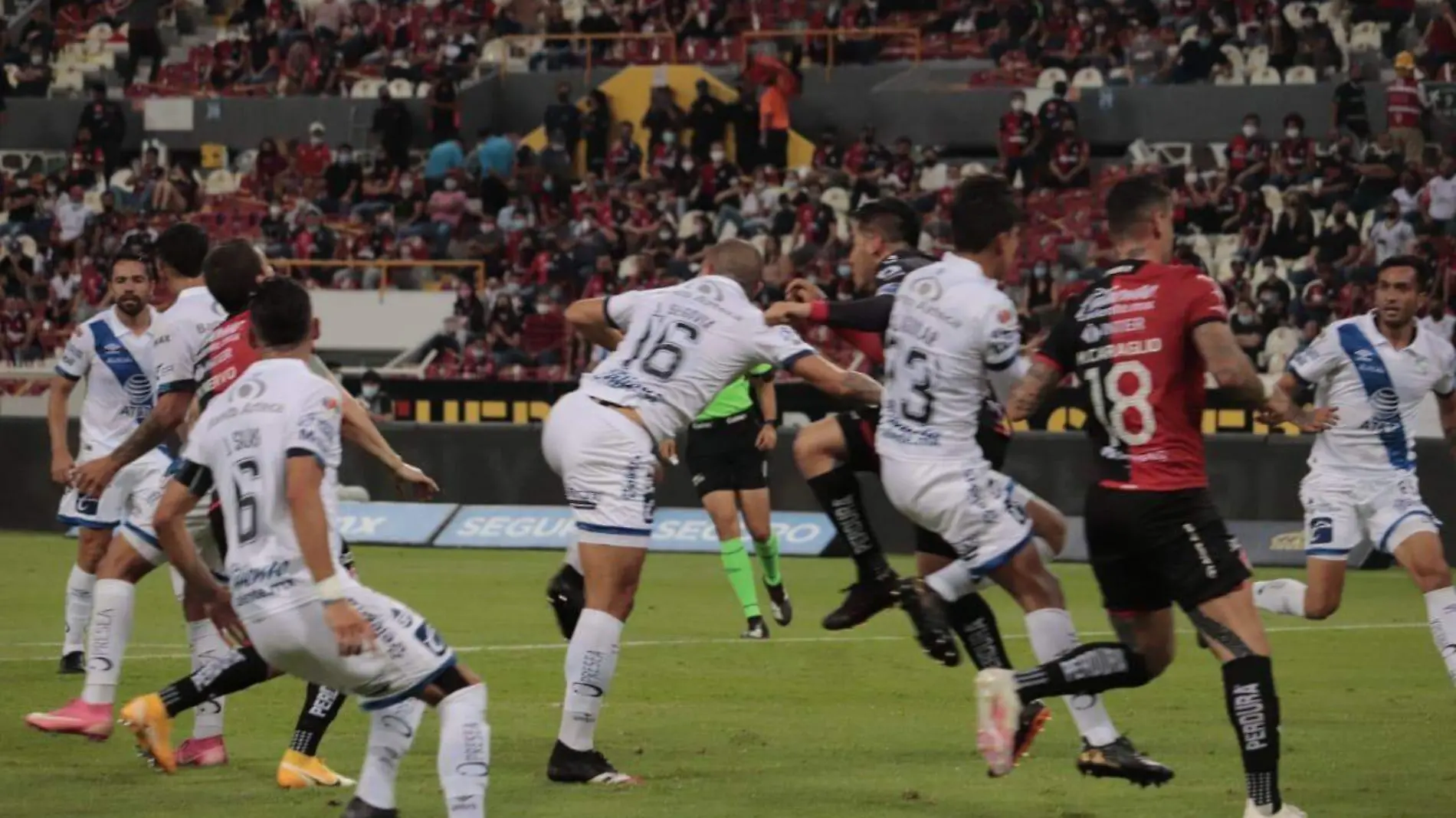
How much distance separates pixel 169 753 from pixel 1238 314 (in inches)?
741

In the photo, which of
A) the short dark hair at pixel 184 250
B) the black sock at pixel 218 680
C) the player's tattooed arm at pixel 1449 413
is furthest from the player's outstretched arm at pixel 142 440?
the player's tattooed arm at pixel 1449 413

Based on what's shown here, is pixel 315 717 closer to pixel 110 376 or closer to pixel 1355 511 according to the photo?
pixel 110 376

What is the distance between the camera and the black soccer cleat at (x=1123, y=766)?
841cm

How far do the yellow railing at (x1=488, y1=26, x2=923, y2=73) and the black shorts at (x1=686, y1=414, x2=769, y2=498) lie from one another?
21.9 metres

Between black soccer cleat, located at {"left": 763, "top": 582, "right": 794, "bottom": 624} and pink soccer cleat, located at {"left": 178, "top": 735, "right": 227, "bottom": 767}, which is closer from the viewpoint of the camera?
pink soccer cleat, located at {"left": 178, "top": 735, "right": 227, "bottom": 767}

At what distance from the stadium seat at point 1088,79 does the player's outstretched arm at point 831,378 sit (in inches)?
989

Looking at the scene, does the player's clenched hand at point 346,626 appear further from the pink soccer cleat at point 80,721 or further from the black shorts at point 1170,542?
the pink soccer cleat at point 80,721

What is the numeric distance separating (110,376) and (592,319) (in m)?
3.75

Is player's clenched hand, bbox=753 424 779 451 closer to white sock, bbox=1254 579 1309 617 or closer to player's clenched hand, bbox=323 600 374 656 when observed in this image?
white sock, bbox=1254 579 1309 617

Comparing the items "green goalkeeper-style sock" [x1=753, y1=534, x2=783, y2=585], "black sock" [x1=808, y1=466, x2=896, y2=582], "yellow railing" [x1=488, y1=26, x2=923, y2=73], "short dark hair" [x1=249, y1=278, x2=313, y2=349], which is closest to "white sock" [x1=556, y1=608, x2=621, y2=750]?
"black sock" [x1=808, y1=466, x2=896, y2=582]

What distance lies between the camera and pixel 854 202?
31.4m

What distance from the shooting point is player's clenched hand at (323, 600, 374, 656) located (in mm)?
6871

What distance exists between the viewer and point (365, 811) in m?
7.37

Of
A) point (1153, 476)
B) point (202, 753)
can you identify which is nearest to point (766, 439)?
point (202, 753)
